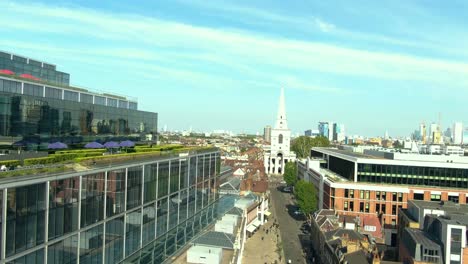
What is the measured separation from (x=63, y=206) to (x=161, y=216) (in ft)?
62.5

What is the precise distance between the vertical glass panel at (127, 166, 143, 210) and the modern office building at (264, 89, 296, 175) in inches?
5401

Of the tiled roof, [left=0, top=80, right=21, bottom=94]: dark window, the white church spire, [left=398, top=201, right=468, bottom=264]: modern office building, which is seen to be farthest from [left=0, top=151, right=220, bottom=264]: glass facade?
the white church spire

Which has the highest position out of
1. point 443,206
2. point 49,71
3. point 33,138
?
point 49,71

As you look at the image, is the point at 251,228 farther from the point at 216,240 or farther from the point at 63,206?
the point at 63,206

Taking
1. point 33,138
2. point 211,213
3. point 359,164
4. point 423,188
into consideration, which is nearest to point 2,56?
point 33,138

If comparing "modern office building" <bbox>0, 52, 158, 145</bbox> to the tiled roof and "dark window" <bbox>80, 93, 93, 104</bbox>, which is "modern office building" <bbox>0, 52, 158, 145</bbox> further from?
the tiled roof

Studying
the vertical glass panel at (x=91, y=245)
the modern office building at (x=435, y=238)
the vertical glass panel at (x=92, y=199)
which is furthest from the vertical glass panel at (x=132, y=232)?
the modern office building at (x=435, y=238)

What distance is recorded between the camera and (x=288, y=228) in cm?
8469


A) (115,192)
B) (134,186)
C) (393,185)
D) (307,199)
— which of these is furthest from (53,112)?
(393,185)

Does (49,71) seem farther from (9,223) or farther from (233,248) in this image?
(9,223)

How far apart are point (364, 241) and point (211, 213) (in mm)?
21049

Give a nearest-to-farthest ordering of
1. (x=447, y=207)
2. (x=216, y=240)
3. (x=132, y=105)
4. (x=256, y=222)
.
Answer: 1. (x=216, y=240)
2. (x=447, y=207)
3. (x=256, y=222)
4. (x=132, y=105)

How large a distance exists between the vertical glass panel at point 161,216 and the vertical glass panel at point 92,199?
12.4 m

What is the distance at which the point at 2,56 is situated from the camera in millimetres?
59719
